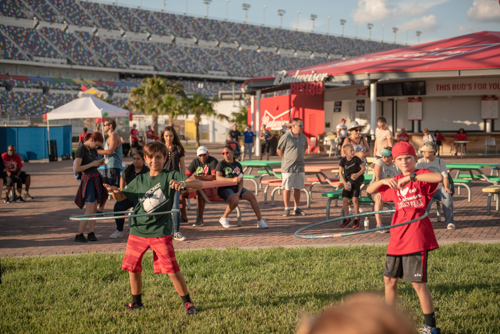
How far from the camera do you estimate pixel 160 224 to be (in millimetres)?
5371

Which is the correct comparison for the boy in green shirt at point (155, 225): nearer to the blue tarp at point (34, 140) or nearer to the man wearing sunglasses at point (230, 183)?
the man wearing sunglasses at point (230, 183)

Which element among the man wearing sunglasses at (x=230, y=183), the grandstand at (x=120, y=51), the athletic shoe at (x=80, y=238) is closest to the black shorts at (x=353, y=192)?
the man wearing sunglasses at (x=230, y=183)

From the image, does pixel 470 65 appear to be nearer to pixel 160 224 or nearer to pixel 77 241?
pixel 77 241

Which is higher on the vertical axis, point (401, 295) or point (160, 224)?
point (160, 224)

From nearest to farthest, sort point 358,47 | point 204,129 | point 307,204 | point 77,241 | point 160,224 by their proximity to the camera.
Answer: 1. point 160,224
2. point 77,241
3. point 307,204
4. point 204,129
5. point 358,47

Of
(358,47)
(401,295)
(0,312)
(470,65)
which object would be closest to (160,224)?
(0,312)

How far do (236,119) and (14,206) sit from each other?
1400 inches

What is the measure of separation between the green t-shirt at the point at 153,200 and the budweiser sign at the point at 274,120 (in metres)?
30.4

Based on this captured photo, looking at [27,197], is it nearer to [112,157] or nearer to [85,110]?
[112,157]

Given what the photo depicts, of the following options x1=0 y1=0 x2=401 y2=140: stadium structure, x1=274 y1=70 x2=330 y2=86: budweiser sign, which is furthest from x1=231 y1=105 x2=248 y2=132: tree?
x1=274 y1=70 x2=330 y2=86: budweiser sign

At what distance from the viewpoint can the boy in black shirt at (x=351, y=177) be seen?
1010cm

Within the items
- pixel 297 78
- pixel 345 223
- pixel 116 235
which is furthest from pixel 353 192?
pixel 297 78

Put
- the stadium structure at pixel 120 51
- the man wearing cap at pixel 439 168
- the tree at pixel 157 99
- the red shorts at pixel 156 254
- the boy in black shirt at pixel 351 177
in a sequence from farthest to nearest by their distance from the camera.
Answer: the stadium structure at pixel 120 51 < the tree at pixel 157 99 < the boy in black shirt at pixel 351 177 < the man wearing cap at pixel 439 168 < the red shorts at pixel 156 254

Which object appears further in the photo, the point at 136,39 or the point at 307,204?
the point at 136,39
